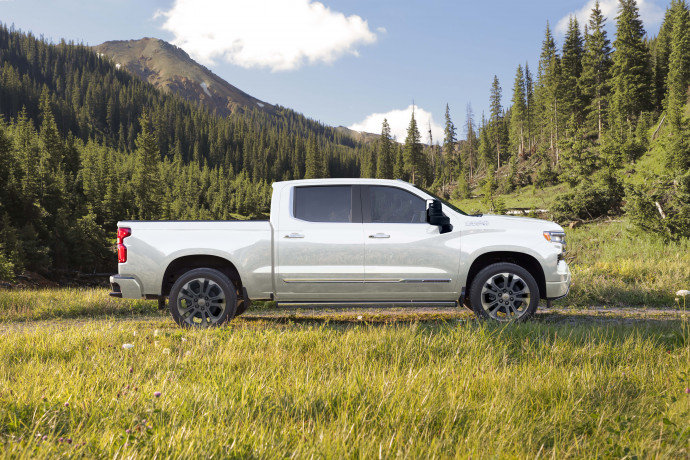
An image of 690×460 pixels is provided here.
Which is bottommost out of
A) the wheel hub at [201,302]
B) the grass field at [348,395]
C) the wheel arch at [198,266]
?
the grass field at [348,395]

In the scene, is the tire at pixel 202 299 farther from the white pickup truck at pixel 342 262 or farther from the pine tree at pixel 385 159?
the pine tree at pixel 385 159

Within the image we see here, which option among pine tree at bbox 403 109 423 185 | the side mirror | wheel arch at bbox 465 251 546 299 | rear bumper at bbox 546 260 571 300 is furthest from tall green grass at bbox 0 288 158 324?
pine tree at bbox 403 109 423 185

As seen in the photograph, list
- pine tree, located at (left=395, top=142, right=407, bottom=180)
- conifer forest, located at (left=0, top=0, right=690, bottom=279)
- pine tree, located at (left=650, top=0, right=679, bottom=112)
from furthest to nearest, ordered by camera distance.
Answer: pine tree, located at (left=395, top=142, right=407, bottom=180) < pine tree, located at (left=650, top=0, right=679, bottom=112) < conifer forest, located at (left=0, top=0, right=690, bottom=279)

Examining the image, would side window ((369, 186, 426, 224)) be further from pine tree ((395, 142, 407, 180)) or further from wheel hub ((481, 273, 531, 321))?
pine tree ((395, 142, 407, 180))

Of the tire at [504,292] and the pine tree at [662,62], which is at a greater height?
the pine tree at [662,62]

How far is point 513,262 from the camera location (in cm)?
632

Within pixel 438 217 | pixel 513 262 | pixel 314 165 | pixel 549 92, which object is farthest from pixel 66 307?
pixel 314 165

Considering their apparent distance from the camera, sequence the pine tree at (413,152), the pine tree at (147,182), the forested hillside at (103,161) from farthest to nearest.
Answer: the pine tree at (413,152)
the pine tree at (147,182)
the forested hillside at (103,161)

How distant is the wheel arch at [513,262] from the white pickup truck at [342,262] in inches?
4.3

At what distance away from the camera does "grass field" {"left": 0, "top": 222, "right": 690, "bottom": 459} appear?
224 centimetres

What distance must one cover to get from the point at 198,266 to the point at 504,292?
14.6 feet

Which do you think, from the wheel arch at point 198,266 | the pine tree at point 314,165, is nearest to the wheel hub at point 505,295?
the wheel arch at point 198,266

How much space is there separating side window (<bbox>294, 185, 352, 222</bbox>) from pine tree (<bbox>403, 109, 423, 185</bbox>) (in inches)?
3080

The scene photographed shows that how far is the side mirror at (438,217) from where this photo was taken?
5.68 m
